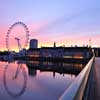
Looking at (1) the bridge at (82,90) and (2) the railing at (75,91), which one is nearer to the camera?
(2) the railing at (75,91)

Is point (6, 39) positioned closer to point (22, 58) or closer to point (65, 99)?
point (22, 58)

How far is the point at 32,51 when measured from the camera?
122 m

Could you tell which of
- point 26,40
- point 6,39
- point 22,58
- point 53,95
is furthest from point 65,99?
point 22,58

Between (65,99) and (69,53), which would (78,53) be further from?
(65,99)

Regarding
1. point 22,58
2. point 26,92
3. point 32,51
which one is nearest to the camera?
point 26,92

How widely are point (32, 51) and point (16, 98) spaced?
343 ft

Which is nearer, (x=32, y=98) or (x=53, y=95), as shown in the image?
(x=32, y=98)

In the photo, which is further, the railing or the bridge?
the bridge

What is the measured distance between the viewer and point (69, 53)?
107 metres

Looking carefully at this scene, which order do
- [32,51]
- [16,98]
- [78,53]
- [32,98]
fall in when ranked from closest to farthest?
1. [32,98]
2. [16,98]
3. [78,53]
4. [32,51]

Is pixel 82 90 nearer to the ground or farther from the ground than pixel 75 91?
nearer to the ground

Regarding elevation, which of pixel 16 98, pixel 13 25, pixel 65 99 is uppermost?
pixel 13 25

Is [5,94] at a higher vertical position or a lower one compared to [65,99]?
lower

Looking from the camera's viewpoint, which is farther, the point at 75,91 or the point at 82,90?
the point at 82,90
